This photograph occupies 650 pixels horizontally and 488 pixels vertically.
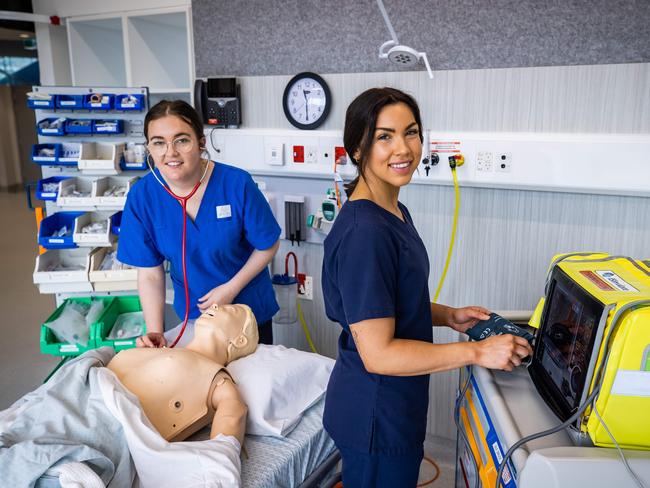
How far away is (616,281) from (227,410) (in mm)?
940

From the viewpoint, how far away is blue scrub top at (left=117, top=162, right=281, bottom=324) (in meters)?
1.74

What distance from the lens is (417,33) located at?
2.15 metres

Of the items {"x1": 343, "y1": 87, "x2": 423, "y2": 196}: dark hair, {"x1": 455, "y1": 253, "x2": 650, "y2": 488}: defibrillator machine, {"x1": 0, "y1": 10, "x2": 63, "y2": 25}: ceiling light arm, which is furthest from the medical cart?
{"x1": 0, "y1": 10, "x2": 63, "y2": 25}: ceiling light arm

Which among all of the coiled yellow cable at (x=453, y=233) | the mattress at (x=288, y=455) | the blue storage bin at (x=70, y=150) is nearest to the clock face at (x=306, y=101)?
the coiled yellow cable at (x=453, y=233)

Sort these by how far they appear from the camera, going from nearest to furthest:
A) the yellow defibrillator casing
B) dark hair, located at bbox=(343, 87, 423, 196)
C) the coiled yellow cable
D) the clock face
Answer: the yellow defibrillator casing → dark hair, located at bbox=(343, 87, 423, 196) → the coiled yellow cable → the clock face

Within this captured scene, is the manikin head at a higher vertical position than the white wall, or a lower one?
lower

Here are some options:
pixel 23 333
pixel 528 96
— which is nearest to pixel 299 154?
pixel 528 96

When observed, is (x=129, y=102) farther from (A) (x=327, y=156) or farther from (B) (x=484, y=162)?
(B) (x=484, y=162)

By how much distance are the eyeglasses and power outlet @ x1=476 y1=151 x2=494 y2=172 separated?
1.06m

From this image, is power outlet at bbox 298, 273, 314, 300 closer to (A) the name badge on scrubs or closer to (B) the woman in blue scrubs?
(B) the woman in blue scrubs

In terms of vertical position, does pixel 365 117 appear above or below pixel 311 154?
above

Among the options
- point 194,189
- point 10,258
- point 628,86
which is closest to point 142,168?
point 194,189

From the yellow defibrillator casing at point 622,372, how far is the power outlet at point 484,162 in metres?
1.13

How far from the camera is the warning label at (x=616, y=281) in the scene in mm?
932
